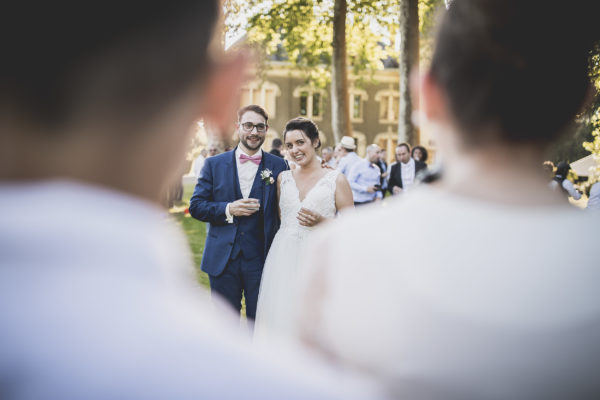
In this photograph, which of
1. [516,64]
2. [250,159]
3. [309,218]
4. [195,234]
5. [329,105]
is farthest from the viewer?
[329,105]

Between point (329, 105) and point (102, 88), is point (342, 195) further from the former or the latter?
point (329, 105)

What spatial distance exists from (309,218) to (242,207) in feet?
2.03

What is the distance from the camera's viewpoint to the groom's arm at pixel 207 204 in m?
4.47

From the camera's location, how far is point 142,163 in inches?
28.0

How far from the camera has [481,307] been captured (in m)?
1.04

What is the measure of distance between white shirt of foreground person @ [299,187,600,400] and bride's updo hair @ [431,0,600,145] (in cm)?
23

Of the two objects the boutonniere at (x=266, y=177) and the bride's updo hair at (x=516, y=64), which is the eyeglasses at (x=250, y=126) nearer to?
the boutonniere at (x=266, y=177)

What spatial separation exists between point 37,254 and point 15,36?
0.92ft

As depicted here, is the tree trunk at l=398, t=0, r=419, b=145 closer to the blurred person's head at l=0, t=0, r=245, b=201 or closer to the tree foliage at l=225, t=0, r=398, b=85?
the tree foliage at l=225, t=0, r=398, b=85

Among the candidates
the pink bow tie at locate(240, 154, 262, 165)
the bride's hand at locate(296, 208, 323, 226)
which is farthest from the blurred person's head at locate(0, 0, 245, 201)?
the pink bow tie at locate(240, 154, 262, 165)

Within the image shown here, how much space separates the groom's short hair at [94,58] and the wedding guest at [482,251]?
2.18 ft

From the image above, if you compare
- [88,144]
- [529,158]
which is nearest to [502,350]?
[529,158]

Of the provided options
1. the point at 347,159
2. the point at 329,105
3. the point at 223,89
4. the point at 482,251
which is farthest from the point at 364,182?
the point at 329,105

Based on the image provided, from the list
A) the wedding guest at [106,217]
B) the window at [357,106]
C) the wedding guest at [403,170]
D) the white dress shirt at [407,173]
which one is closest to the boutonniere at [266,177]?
the wedding guest at [106,217]
